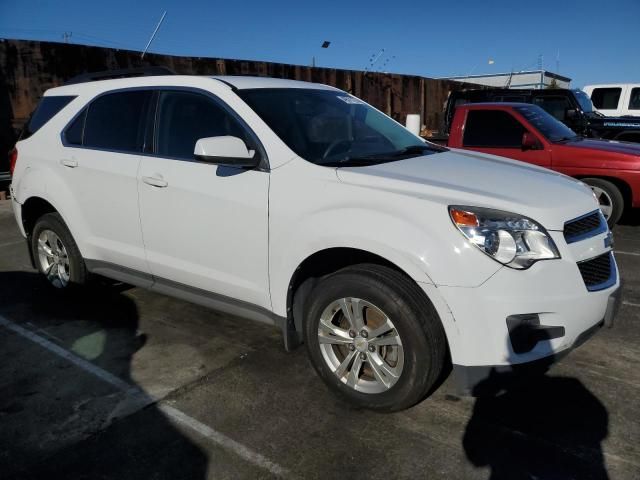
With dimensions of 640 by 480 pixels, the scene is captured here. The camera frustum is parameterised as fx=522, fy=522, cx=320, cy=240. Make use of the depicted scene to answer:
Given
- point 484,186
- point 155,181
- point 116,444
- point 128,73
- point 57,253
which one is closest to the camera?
point 116,444

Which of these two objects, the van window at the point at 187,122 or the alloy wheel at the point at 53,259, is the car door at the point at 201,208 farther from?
the alloy wheel at the point at 53,259

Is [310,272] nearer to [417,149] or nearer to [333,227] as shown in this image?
[333,227]

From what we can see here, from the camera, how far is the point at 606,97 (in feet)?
42.7

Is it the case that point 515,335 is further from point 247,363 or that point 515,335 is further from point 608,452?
point 247,363

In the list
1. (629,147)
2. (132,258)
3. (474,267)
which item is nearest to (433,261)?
(474,267)

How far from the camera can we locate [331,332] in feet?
9.29

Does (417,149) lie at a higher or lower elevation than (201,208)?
higher

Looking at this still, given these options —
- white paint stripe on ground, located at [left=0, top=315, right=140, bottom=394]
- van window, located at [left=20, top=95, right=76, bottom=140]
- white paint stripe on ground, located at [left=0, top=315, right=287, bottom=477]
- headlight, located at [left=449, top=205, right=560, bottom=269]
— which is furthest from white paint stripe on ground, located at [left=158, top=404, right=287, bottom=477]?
van window, located at [left=20, top=95, right=76, bottom=140]

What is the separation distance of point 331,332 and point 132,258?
1747mm

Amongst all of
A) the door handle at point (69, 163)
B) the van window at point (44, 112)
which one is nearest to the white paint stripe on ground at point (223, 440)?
the door handle at point (69, 163)

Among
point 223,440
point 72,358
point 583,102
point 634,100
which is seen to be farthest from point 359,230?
point 634,100

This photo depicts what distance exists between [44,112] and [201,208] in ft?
7.31

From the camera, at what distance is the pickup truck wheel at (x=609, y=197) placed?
22.1 ft

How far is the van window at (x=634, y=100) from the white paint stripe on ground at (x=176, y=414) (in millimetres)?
13528
